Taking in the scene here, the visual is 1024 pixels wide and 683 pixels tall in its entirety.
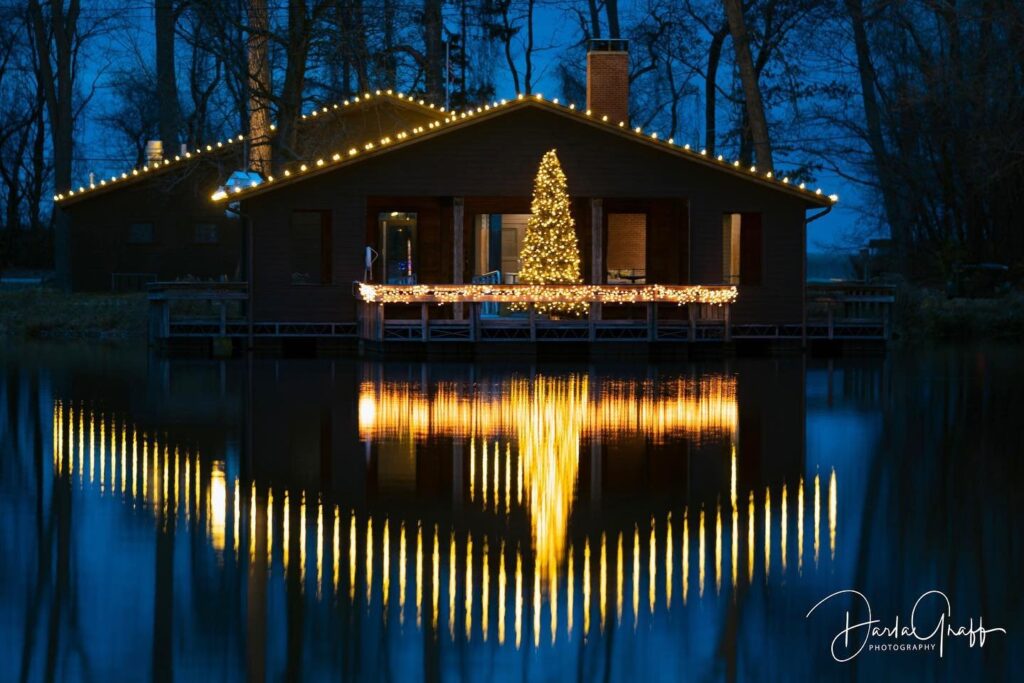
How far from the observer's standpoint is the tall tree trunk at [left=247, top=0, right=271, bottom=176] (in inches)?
1555

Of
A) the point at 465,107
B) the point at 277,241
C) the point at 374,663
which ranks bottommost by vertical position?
the point at 374,663

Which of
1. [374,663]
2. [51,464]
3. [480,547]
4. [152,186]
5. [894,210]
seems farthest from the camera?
[894,210]

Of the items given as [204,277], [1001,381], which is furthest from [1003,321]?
[204,277]

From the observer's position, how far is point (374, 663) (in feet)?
25.5

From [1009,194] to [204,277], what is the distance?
23.5 metres

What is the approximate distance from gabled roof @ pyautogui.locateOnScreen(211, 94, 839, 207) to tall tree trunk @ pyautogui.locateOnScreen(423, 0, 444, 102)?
13.5 metres

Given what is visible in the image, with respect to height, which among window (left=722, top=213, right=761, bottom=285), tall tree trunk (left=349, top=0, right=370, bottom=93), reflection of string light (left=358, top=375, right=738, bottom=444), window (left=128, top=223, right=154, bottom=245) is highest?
tall tree trunk (left=349, top=0, right=370, bottom=93)

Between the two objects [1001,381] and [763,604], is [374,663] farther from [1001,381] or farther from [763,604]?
[1001,381]

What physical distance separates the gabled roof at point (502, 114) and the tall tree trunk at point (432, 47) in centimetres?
1345

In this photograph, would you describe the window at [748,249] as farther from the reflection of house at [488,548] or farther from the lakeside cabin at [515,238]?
the reflection of house at [488,548]

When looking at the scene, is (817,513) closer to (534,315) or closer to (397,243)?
(534,315)

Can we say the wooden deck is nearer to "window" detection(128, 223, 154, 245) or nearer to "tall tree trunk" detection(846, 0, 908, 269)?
"window" detection(128, 223, 154, 245)
